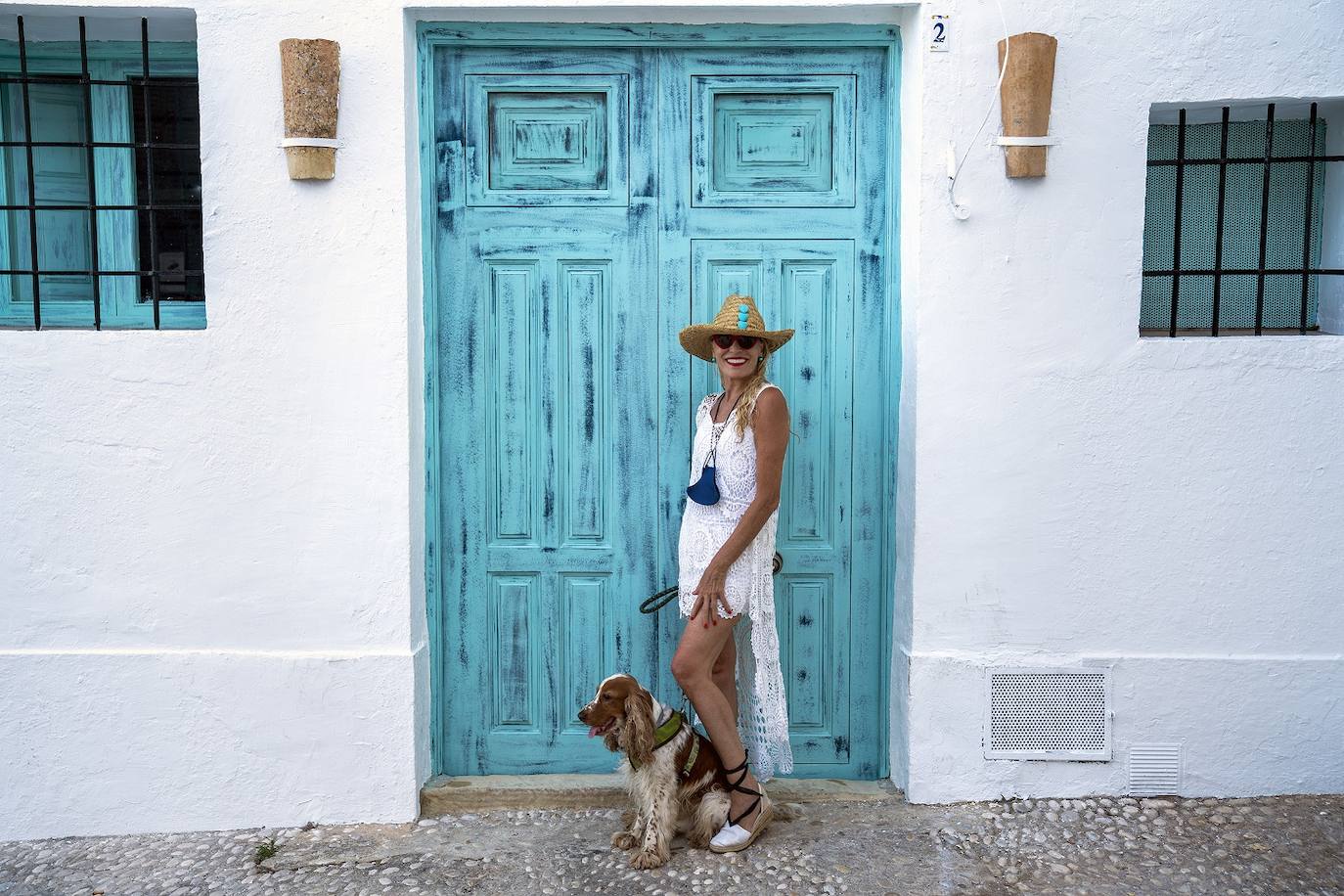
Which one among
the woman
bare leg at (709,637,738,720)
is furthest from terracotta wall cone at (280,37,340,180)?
bare leg at (709,637,738,720)

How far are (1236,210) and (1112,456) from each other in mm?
1115

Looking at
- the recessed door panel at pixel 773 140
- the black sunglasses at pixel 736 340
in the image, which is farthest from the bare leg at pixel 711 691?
the recessed door panel at pixel 773 140

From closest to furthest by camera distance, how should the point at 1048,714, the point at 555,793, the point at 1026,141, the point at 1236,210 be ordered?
the point at 1026,141, the point at 1048,714, the point at 555,793, the point at 1236,210

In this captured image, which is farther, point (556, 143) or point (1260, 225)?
point (1260, 225)

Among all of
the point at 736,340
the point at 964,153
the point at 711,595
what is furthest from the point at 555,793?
the point at 964,153

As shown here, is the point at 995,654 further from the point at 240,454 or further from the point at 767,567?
the point at 240,454

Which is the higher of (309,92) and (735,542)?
(309,92)

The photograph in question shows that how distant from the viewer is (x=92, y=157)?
162 inches

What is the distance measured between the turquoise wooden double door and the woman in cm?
41

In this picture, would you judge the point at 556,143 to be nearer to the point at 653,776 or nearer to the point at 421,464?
the point at 421,464

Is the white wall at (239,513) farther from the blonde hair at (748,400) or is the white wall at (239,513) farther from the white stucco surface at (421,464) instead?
the blonde hair at (748,400)

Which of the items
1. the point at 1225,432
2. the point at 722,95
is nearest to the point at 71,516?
the point at 722,95

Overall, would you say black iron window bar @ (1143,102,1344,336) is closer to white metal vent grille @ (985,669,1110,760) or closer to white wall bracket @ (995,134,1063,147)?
white wall bracket @ (995,134,1063,147)

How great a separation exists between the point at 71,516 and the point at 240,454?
62 cm
